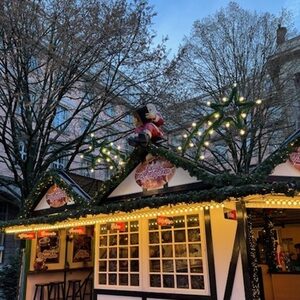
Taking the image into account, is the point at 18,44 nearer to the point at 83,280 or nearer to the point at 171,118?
the point at 171,118

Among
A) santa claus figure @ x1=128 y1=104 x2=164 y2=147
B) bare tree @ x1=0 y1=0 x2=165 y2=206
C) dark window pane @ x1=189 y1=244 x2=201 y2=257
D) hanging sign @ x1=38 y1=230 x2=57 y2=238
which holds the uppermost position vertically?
bare tree @ x1=0 y1=0 x2=165 y2=206

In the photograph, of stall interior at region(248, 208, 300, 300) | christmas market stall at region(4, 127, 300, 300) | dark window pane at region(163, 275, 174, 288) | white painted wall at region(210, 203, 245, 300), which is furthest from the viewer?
stall interior at region(248, 208, 300, 300)

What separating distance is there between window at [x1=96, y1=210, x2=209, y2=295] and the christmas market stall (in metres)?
0.02

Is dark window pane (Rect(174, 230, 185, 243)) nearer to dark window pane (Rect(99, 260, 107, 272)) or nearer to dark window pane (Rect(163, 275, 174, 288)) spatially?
dark window pane (Rect(163, 275, 174, 288))

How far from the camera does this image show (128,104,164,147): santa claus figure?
762 centimetres

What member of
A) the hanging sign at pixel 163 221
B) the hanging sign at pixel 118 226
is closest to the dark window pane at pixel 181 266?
the hanging sign at pixel 163 221

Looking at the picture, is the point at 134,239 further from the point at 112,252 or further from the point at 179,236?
the point at 179,236

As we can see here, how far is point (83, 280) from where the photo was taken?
11523 millimetres

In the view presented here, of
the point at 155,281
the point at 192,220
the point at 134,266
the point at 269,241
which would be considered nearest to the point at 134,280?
the point at 134,266

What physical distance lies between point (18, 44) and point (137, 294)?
25.8 ft

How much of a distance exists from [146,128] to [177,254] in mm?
2978

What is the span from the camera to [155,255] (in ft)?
25.6

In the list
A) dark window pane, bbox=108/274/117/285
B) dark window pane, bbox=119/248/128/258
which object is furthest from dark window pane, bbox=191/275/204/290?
dark window pane, bbox=108/274/117/285

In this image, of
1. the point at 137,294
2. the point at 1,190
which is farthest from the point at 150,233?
Result: the point at 1,190
